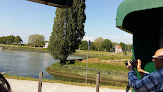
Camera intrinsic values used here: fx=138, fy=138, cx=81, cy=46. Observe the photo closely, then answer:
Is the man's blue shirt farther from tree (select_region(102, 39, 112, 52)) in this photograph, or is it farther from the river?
tree (select_region(102, 39, 112, 52))

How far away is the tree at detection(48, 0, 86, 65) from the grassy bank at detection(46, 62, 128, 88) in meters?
2.31

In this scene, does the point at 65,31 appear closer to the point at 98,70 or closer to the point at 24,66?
the point at 98,70

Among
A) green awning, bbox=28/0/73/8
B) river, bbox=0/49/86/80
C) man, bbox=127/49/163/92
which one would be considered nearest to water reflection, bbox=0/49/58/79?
river, bbox=0/49/86/80

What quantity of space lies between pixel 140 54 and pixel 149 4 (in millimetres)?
2250

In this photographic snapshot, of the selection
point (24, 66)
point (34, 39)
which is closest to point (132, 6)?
point (24, 66)

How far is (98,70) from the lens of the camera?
67.5 ft

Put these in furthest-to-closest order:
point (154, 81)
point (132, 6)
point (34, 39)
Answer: point (34, 39)
point (132, 6)
point (154, 81)

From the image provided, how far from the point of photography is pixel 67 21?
23.2 meters

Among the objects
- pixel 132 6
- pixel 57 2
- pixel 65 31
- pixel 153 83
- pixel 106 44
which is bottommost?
pixel 153 83

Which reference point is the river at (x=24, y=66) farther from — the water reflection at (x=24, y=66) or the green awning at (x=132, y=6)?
the green awning at (x=132, y=6)

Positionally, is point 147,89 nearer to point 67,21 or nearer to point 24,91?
point 24,91

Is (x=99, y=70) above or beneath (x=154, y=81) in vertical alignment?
beneath

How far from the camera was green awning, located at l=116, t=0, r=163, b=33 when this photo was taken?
310cm

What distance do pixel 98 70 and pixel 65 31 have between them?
838 centimetres
